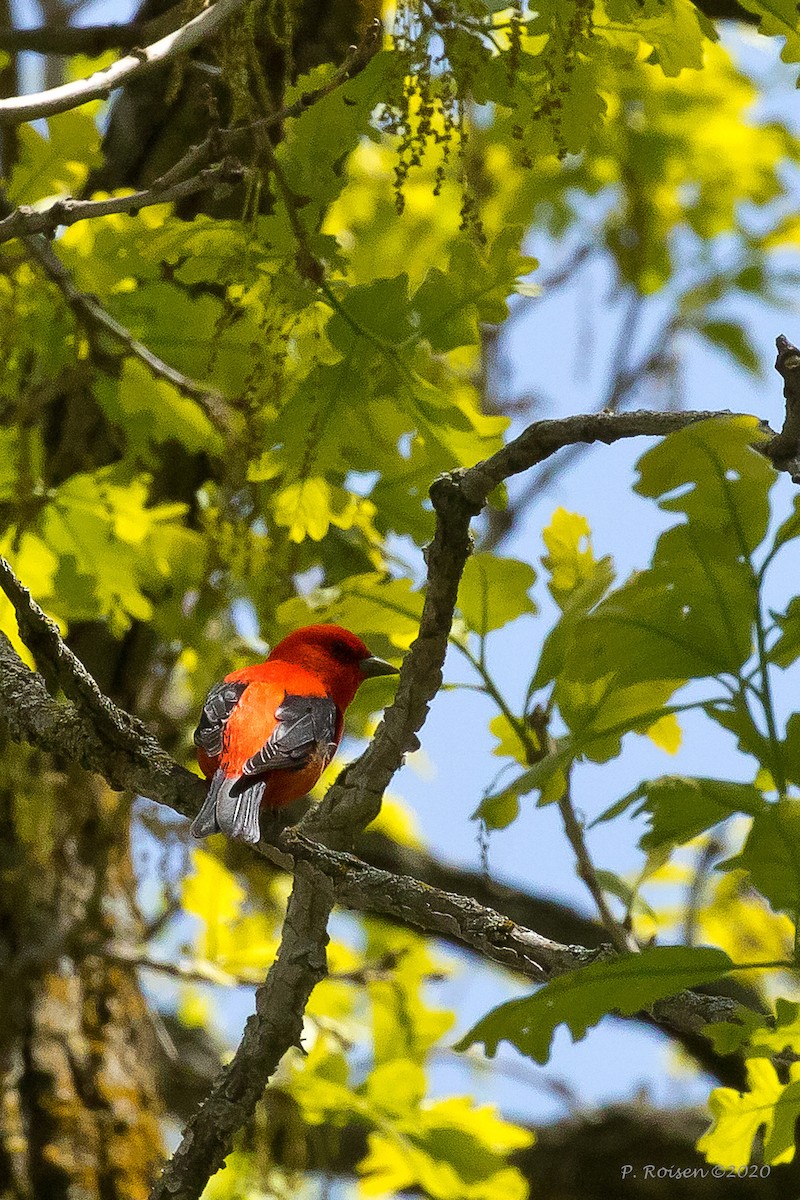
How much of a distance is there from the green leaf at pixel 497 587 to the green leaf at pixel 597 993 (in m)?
1.04

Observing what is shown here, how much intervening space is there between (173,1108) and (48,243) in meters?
4.11

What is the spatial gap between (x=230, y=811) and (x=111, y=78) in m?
1.43

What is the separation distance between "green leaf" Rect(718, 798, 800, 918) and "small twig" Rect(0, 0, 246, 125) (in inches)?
59.8

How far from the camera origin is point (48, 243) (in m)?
3.15

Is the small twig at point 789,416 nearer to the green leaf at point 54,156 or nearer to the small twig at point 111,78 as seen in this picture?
the small twig at point 111,78

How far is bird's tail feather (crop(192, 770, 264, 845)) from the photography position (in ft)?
8.98

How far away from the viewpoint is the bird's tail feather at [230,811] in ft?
8.98

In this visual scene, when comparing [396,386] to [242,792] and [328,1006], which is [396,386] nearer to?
[242,792]

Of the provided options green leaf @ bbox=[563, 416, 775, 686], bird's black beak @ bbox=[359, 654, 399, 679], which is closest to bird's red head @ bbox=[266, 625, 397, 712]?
bird's black beak @ bbox=[359, 654, 399, 679]

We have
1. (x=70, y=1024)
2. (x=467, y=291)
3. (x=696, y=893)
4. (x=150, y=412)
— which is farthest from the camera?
(x=696, y=893)

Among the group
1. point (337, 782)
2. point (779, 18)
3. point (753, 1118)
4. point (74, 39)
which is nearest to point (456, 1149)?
point (753, 1118)

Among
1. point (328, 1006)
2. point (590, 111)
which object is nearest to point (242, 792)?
point (590, 111)

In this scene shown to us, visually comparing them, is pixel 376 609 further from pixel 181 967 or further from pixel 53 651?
pixel 181 967

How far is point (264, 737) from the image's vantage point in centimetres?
345
